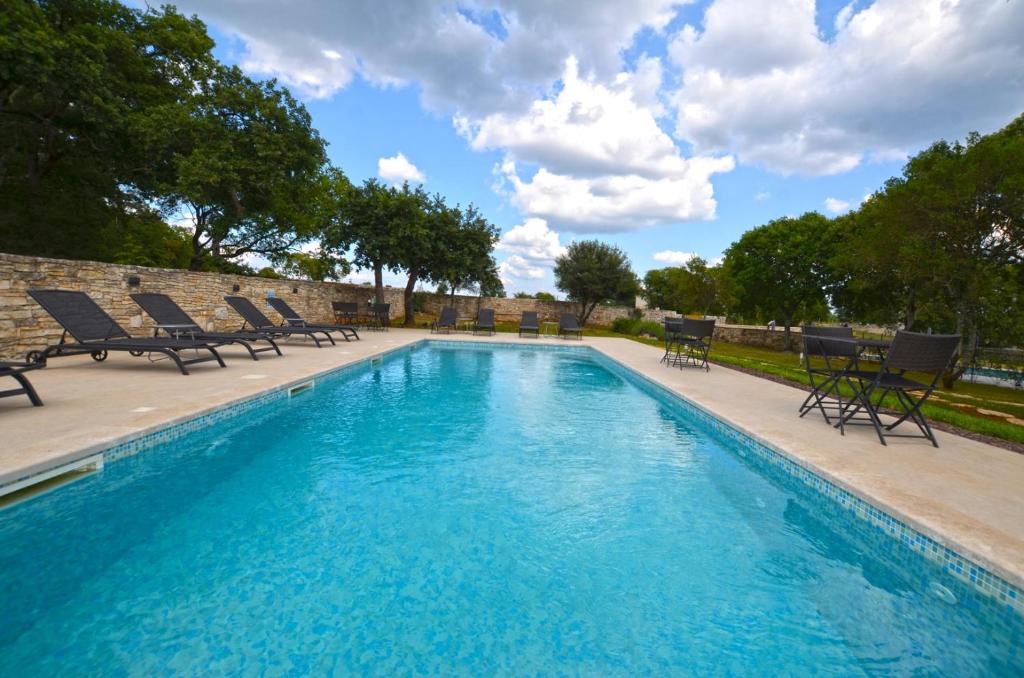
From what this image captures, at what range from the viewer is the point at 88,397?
4605 millimetres

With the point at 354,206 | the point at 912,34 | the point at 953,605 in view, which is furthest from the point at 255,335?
the point at 912,34

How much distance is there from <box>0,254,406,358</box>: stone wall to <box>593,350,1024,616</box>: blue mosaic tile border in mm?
10138

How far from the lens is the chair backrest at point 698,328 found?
362 inches

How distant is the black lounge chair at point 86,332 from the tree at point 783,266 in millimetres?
25476

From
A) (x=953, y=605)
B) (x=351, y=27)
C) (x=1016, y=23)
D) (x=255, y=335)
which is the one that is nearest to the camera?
(x=953, y=605)

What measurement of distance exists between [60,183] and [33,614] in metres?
20.6

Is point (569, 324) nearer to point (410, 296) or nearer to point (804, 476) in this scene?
point (410, 296)

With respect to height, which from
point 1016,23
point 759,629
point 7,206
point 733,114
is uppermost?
point 733,114

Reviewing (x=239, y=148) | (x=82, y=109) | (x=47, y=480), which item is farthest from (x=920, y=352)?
(x=82, y=109)

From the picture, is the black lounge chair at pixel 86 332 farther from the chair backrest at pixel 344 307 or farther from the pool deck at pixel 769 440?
the chair backrest at pixel 344 307

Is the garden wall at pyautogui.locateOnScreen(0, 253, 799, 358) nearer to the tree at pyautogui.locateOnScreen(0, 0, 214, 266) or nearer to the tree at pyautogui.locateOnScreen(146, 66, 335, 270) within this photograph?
the tree at pyautogui.locateOnScreen(146, 66, 335, 270)

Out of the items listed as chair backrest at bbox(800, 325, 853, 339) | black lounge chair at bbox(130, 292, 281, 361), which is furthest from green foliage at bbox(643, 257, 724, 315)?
black lounge chair at bbox(130, 292, 281, 361)

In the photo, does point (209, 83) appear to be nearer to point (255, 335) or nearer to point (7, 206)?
point (7, 206)

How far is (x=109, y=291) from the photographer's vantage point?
8.60 metres
